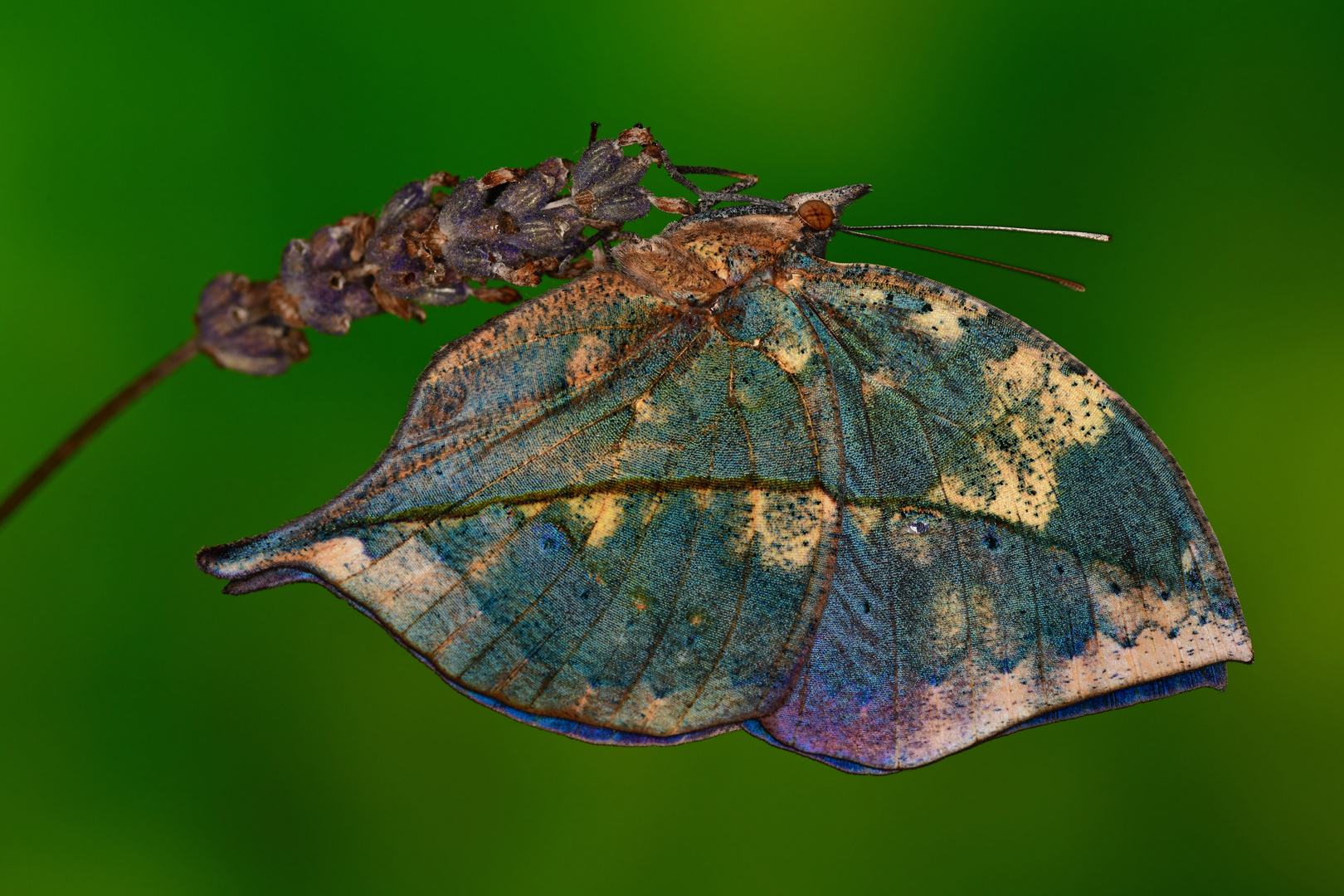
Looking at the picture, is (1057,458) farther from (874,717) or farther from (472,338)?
(472,338)

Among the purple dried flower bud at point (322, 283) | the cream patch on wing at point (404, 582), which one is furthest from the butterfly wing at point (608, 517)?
the purple dried flower bud at point (322, 283)

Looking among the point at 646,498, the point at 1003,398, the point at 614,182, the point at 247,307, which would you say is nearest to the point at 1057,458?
the point at 1003,398

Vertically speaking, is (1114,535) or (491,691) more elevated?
(1114,535)

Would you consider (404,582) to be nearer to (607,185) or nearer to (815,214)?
(607,185)

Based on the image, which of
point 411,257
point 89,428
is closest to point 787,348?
point 411,257

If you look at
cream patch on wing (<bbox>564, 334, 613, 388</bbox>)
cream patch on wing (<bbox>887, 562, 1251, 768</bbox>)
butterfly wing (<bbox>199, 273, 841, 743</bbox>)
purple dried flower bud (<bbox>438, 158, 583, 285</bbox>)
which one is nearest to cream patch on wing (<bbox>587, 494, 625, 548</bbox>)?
butterfly wing (<bbox>199, 273, 841, 743</bbox>)

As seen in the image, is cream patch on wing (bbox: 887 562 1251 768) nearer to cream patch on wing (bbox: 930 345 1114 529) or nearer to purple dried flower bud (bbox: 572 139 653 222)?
cream patch on wing (bbox: 930 345 1114 529)
